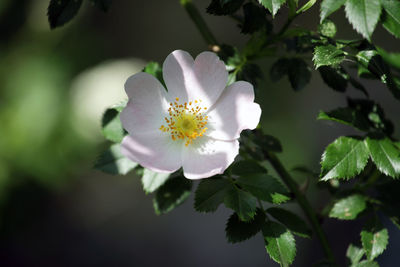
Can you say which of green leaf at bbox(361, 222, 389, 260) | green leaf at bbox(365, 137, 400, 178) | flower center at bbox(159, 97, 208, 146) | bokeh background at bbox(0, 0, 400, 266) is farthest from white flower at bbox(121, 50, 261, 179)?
bokeh background at bbox(0, 0, 400, 266)

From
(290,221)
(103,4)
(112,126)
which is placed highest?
(103,4)

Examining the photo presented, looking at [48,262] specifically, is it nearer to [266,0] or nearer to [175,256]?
[175,256]

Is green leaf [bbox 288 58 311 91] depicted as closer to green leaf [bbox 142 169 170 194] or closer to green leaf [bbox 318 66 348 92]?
green leaf [bbox 318 66 348 92]

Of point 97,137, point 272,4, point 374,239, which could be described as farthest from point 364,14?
point 97,137

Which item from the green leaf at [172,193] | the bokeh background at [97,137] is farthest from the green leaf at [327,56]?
the bokeh background at [97,137]

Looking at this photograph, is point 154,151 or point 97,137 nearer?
point 154,151

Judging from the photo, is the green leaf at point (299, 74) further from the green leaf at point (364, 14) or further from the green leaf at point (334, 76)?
the green leaf at point (364, 14)

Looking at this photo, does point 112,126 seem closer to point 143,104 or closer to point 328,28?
point 143,104

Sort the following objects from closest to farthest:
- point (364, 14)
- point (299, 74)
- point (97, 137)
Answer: point (364, 14) < point (299, 74) < point (97, 137)
